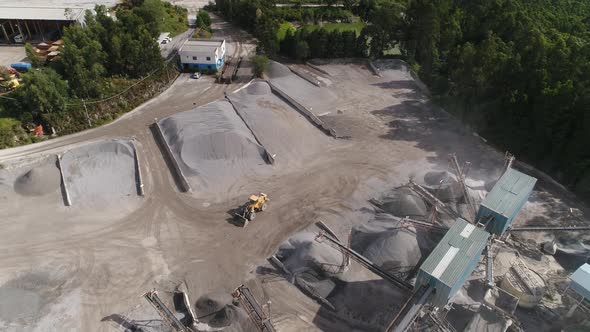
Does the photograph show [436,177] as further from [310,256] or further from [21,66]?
[21,66]

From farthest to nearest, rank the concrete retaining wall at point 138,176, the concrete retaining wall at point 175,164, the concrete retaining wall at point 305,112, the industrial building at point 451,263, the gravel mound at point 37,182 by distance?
the concrete retaining wall at point 305,112
the concrete retaining wall at point 175,164
the concrete retaining wall at point 138,176
the gravel mound at point 37,182
the industrial building at point 451,263

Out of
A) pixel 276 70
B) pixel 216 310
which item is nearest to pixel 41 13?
pixel 276 70

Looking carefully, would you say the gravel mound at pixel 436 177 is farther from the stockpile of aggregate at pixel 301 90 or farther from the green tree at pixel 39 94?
the green tree at pixel 39 94

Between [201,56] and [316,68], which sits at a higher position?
[201,56]

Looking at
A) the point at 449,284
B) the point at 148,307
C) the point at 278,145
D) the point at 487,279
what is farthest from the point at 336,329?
the point at 278,145

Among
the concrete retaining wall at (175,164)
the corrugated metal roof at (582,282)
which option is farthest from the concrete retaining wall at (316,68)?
the corrugated metal roof at (582,282)
